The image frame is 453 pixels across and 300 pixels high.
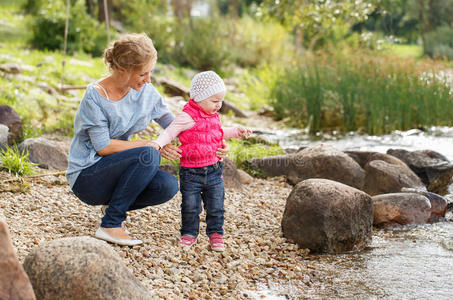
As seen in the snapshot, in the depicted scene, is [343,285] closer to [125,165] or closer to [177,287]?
[177,287]

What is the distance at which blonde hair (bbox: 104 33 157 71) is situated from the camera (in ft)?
8.85

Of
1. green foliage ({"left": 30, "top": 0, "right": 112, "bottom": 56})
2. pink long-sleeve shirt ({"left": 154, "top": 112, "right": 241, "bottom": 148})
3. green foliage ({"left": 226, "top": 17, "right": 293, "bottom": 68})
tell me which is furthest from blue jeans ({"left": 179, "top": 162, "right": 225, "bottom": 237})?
green foliage ({"left": 226, "top": 17, "right": 293, "bottom": 68})

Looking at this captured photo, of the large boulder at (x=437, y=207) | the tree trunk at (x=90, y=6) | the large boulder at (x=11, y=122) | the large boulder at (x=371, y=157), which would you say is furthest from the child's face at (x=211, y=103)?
the tree trunk at (x=90, y=6)

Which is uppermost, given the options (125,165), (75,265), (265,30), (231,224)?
(265,30)

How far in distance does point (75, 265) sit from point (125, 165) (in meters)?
0.81

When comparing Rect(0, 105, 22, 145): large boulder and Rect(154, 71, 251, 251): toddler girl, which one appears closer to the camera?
Rect(154, 71, 251, 251): toddler girl

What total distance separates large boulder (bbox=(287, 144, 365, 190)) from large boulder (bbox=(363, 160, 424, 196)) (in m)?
0.07

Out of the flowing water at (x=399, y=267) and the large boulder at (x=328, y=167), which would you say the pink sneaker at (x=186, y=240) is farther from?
the large boulder at (x=328, y=167)

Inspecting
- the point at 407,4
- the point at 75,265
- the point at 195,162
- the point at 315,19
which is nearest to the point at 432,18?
the point at 407,4

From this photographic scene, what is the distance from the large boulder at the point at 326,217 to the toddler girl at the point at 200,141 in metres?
0.65

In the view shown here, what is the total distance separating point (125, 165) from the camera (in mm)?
2840

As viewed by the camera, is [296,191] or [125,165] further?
[296,191]

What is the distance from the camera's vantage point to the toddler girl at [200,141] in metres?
2.92

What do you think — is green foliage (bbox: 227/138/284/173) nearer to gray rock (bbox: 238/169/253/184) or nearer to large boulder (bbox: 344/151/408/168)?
gray rock (bbox: 238/169/253/184)
